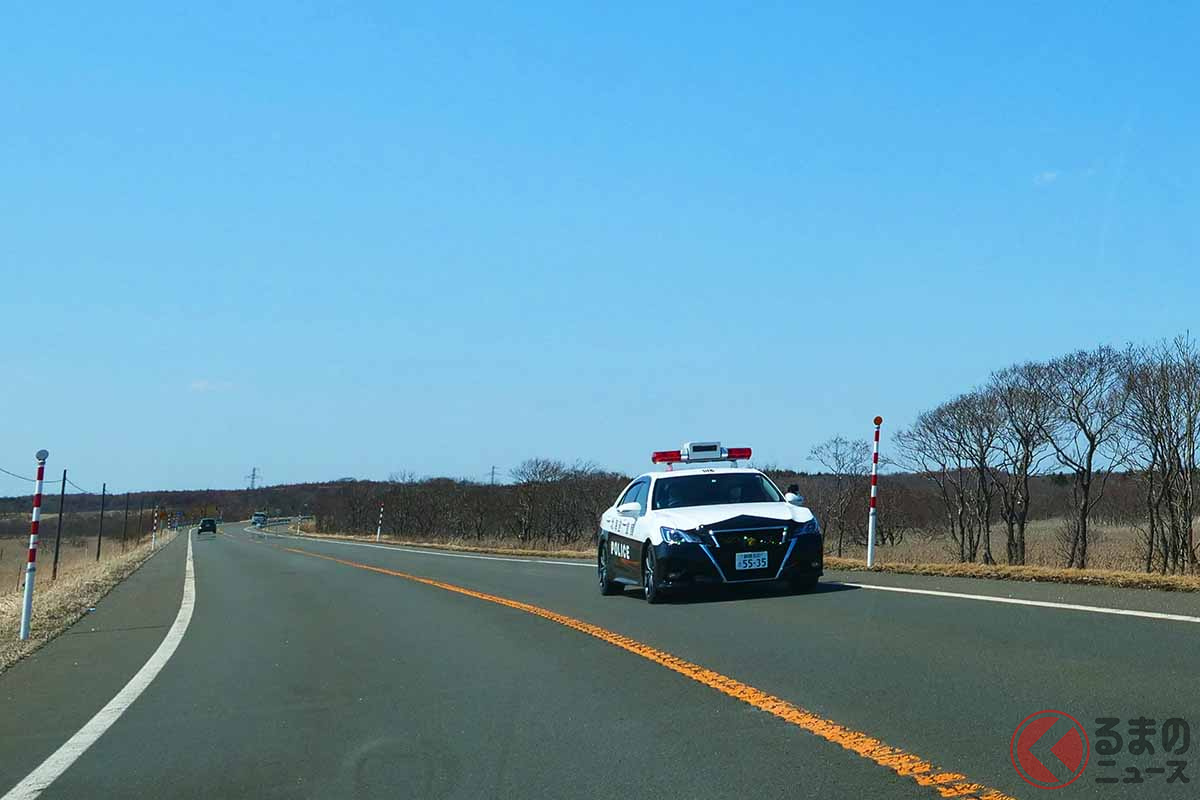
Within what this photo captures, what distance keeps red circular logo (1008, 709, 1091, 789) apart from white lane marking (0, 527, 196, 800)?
459 cm

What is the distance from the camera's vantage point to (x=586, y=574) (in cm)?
2041

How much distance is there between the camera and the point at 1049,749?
5.18m

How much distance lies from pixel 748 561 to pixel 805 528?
2.57ft

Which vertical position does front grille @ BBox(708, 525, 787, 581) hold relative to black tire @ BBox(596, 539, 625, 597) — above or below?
above

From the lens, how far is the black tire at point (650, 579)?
13071 millimetres

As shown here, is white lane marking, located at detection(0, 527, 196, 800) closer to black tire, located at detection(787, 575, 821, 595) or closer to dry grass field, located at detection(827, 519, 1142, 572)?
black tire, located at detection(787, 575, 821, 595)

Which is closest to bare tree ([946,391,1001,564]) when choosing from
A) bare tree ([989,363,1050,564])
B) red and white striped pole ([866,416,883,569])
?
bare tree ([989,363,1050,564])

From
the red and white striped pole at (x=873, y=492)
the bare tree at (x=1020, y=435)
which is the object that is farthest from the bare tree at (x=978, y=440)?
the red and white striped pole at (x=873, y=492)

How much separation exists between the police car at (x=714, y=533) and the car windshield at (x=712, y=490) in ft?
0.04

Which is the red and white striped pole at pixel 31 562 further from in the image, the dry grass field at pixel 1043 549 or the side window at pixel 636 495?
the dry grass field at pixel 1043 549

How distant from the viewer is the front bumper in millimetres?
12711

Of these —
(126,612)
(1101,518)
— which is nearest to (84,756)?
(126,612)

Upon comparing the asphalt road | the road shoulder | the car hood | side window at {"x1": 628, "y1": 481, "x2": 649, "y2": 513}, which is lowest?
the road shoulder

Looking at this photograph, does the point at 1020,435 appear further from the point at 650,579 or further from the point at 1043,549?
the point at 650,579
